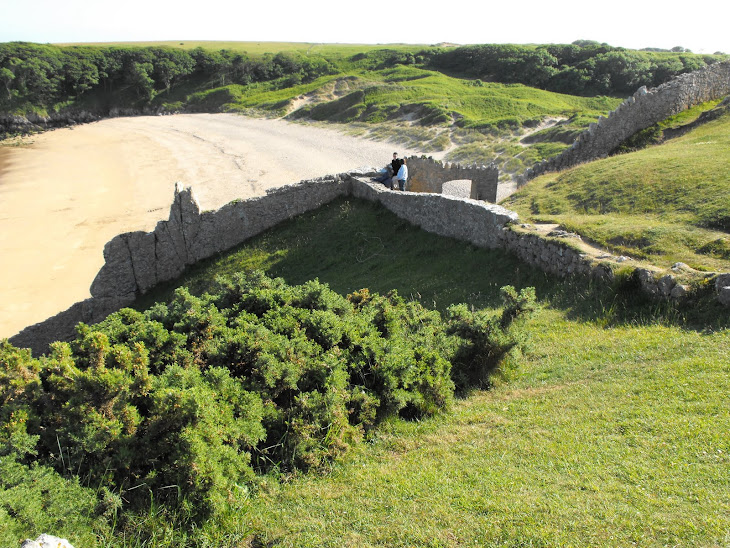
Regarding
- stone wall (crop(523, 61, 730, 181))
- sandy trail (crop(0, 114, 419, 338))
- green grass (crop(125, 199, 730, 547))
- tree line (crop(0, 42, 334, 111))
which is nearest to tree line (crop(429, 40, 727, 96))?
sandy trail (crop(0, 114, 419, 338))

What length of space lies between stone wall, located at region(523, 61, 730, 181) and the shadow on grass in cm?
909

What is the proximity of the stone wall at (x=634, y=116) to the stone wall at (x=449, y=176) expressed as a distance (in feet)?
8.06

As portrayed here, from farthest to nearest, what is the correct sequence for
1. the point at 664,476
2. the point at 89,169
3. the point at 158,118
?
1. the point at 158,118
2. the point at 89,169
3. the point at 664,476

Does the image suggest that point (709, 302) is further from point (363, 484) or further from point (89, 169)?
point (89, 169)

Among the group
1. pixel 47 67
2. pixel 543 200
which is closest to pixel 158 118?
pixel 47 67

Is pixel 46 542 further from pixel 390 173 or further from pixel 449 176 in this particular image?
pixel 449 176

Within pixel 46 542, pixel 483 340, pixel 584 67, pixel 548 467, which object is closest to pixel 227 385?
pixel 46 542

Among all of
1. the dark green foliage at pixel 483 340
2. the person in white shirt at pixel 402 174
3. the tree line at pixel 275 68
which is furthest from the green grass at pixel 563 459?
the tree line at pixel 275 68

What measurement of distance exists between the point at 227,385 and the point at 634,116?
74.5 feet

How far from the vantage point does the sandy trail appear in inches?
1058

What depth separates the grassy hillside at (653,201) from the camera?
10.8m

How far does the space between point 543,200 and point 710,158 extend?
474 cm

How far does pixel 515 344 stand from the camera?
7.79m

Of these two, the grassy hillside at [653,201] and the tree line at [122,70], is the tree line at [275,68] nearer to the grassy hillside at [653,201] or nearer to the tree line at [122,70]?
the tree line at [122,70]
